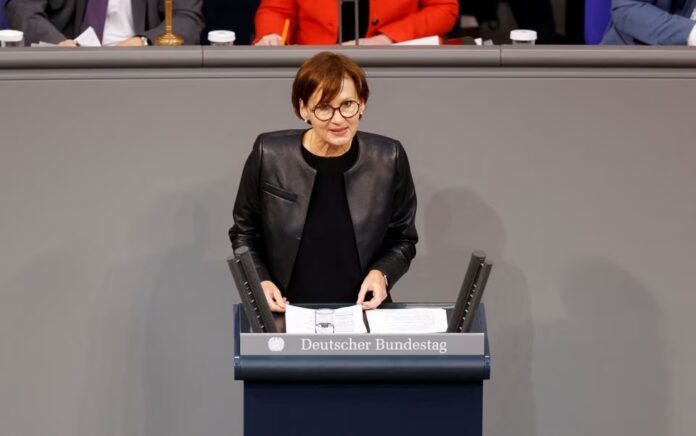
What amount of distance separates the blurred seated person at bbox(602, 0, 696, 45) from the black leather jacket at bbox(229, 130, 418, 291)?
1371mm

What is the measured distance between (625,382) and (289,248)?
53.5 inches

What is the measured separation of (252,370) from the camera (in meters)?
3.24

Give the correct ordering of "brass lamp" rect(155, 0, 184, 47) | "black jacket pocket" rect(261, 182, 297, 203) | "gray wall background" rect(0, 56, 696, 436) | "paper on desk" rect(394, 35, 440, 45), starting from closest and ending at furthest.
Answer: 1. "black jacket pocket" rect(261, 182, 297, 203)
2. "gray wall background" rect(0, 56, 696, 436)
3. "paper on desk" rect(394, 35, 440, 45)
4. "brass lamp" rect(155, 0, 184, 47)

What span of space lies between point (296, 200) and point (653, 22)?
5.45 feet

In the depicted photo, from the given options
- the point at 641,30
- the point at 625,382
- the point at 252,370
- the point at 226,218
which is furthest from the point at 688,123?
the point at 252,370

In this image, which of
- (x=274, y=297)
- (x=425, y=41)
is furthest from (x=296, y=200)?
(x=425, y=41)

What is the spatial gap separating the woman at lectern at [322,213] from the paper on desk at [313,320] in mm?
91

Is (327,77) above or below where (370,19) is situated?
below

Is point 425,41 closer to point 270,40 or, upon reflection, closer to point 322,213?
point 270,40

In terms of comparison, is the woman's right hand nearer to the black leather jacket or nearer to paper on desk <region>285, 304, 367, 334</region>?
the black leather jacket

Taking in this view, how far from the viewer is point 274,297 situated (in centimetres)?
347

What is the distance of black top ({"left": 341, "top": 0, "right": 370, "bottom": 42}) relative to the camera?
16.8 feet

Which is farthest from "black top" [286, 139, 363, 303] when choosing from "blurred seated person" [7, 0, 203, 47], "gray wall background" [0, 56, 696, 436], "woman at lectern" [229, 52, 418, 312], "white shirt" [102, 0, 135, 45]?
"white shirt" [102, 0, 135, 45]

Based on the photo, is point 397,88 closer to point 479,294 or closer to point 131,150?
point 131,150
